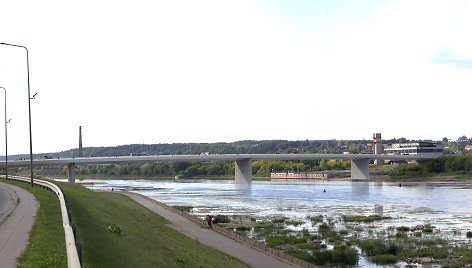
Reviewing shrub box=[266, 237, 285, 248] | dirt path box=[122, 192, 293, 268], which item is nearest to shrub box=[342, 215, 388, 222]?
dirt path box=[122, 192, 293, 268]

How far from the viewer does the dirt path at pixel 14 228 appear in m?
17.3

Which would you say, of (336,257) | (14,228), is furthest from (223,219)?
(14,228)

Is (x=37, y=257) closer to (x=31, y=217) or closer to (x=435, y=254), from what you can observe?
(x=31, y=217)

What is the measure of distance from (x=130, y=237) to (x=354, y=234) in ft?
70.1

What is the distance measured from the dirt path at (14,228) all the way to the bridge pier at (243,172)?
125m

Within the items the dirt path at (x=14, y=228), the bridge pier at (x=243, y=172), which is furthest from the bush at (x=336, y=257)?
the bridge pier at (x=243, y=172)

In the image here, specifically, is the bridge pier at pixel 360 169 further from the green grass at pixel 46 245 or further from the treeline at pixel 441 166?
the green grass at pixel 46 245

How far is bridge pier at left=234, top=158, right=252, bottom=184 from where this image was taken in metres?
162

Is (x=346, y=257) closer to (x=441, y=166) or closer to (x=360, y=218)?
(x=360, y=218)

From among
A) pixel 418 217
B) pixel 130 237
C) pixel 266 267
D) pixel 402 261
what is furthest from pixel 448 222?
pixel 130 237

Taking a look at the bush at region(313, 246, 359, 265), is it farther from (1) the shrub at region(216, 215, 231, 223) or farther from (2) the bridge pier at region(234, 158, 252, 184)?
(2) the bridge pier at region(234, 158, 252, 184)

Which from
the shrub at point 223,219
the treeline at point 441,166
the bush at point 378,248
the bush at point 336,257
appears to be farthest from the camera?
the treeline at point 441,166

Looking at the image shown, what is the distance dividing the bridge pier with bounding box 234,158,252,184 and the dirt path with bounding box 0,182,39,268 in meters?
125

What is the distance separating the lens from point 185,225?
1861 inches
